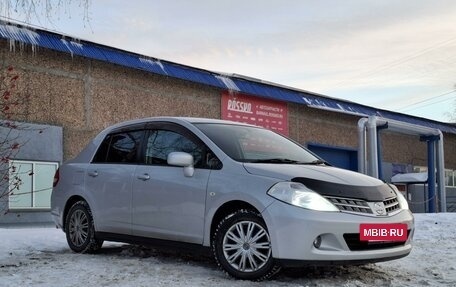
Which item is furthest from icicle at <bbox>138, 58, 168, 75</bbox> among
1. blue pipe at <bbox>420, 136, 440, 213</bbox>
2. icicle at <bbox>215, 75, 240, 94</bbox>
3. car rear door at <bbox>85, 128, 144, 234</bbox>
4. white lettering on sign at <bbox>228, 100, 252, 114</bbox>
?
blue pipe at <bbox>420, 136, 440, 213</bbox>

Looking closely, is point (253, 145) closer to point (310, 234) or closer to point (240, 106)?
point (310, 234)

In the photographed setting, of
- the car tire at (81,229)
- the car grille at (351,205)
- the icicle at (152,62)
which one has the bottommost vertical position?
the car tire at (81,229)

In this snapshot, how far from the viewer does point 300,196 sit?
5.02 metres

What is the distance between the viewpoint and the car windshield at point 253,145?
580cm

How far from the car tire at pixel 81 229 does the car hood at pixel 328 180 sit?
252 cm

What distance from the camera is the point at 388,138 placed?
28.0 m

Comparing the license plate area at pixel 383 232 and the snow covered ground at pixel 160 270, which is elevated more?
the license plate area at pixel 383 232

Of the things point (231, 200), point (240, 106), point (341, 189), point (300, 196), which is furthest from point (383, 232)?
point (240, 106)

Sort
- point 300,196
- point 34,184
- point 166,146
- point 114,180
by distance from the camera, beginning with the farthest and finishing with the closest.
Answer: point 34,184
point 114,180
point 166,146
point 300,196

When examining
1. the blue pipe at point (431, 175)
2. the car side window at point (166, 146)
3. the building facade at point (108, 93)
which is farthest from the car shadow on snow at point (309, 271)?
the blue pipe at point (431, 175)

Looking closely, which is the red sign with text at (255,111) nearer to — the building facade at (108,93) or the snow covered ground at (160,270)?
the building facade at (108,93)

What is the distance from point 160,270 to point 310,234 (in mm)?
1696

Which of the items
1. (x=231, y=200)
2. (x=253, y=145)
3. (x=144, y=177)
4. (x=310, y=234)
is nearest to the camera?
(x=310, y=234)

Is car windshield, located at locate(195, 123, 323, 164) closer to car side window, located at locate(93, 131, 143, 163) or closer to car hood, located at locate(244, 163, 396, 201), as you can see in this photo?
car hood, located at locate(244, 163, 396, 201)
